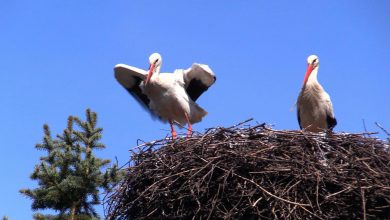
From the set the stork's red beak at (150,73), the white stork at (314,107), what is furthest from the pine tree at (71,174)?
the white stork at (314,107)

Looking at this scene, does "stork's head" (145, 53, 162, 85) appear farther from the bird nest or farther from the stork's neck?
the bird nest

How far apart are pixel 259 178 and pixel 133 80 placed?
379 centimetres

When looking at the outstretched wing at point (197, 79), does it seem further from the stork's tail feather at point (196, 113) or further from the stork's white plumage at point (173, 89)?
the stork's tail feather at point (196, 113)

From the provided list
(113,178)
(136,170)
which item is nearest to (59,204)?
(113,178)

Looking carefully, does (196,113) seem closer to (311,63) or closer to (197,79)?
(197,79)

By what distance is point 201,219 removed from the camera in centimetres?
495

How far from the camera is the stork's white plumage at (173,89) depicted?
25.8ft

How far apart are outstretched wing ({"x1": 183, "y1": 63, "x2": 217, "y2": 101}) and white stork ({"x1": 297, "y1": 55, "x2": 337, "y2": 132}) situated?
3.37 ft

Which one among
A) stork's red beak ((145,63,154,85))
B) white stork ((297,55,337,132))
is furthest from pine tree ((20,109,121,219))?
white stork ((297,55,337,132))

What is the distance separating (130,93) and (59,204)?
1.91m

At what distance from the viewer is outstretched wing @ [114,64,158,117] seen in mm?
8266

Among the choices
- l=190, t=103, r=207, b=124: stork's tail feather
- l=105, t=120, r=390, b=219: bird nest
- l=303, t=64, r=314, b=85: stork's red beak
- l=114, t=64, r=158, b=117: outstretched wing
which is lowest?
l=105, t=120, r=390, b=219: bird nest

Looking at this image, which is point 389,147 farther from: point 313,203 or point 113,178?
point 113,178

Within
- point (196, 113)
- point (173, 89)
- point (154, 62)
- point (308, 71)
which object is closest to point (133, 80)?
point (154, 62)
